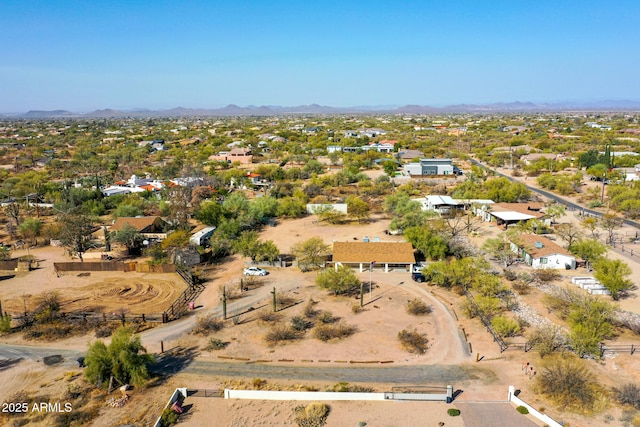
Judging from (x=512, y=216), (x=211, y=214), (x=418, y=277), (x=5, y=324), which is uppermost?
(x=211, y=214)

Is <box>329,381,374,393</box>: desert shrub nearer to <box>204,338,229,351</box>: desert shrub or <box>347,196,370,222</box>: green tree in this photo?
<box>204,338,229,351</box>: desert shrub

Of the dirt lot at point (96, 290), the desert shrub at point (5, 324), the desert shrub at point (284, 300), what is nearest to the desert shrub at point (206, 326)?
the dirt lot at point (96, 290)

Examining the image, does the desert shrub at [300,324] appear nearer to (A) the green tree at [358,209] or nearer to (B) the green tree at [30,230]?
(A) the green tree at [358,209]

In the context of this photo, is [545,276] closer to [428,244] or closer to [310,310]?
[428,244]

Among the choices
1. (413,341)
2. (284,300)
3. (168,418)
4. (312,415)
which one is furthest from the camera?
(284,300)

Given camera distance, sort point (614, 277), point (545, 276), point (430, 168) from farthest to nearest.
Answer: point (430, 168) < point (545, 276) < point (614, 277)

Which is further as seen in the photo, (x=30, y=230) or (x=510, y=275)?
(x=30, y=230)

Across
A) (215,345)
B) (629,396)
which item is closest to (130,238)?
(215,345)
